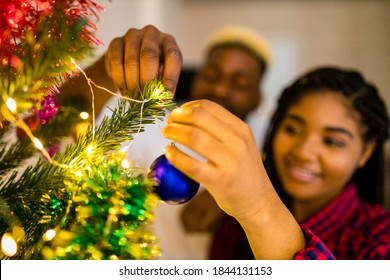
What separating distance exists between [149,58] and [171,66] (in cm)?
3

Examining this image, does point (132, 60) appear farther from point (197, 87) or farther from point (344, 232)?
point (197, 87)

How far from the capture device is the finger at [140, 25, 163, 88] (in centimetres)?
47

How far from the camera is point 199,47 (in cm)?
401

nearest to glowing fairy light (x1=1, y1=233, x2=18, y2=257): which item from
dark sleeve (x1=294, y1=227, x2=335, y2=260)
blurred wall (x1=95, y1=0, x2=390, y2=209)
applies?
dark sleeve (x1=294, y1=227, x2=335, y2=260)

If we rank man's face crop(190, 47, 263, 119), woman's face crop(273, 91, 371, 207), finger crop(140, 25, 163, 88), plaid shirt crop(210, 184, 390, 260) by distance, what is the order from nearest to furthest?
finger crop(140, 25, 163, 88) < plaid shirt crop(210, 184, 390, 260) < woman's face crop(273, 91, 371, 207) < man's face crop(190, 47, 263, 119)

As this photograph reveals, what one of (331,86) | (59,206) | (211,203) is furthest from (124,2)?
(59,206)

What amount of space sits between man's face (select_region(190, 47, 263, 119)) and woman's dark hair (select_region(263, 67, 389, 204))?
1.92ft

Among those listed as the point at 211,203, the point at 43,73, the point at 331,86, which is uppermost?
the point at 43,73

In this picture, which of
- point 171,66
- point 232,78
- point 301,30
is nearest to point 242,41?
point 232,78

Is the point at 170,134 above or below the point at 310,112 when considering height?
above

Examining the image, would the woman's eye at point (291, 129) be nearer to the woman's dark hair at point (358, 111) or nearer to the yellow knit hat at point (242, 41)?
the woman's dark hair at point (358, 111)

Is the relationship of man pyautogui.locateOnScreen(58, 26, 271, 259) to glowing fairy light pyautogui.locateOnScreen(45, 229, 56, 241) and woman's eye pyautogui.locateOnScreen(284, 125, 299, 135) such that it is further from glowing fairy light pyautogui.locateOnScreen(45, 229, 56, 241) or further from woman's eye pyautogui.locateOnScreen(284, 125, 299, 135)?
woman's eye pyautogui.locateOnScreen(284, 125, 299, 135)
